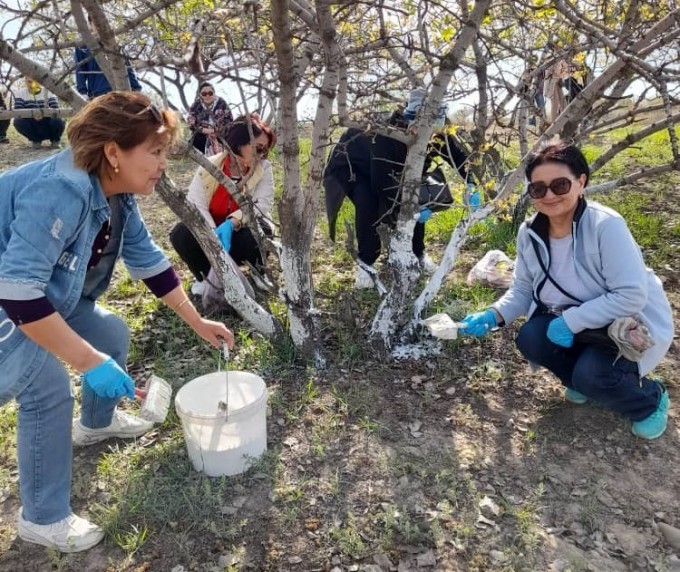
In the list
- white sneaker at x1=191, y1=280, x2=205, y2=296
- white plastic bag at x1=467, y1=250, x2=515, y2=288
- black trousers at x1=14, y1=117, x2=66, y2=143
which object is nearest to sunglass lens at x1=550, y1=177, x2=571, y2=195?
white plastic bag at x1=467, y1=250, x2=515, y2=288

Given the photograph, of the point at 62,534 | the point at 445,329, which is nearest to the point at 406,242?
the point at 445,329

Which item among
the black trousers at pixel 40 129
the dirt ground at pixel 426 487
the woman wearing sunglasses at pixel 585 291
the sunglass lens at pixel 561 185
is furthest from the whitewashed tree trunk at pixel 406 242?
the black trousers at pixel 40 129

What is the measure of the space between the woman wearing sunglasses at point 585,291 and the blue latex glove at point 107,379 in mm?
1642

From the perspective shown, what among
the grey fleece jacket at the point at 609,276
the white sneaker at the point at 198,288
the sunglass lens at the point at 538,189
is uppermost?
the sunglass lens at the point at 538,189

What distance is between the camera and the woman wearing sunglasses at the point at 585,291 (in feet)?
7.07

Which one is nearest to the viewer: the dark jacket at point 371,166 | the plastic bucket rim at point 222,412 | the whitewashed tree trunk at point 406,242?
the plastic bucket rim at point 222,412

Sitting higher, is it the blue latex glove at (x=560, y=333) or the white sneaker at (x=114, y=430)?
the blue latex glove at (x=560, y=333)

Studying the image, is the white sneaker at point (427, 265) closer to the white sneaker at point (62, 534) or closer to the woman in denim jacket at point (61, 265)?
the woman in denim jacket at point (61, 265)

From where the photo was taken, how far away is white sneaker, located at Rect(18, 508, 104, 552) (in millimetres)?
1851

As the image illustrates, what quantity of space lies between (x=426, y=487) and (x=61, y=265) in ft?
4.85

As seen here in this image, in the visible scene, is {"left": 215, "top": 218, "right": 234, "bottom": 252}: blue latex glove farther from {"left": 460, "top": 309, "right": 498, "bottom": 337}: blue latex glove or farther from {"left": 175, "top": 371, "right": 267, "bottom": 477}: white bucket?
{"left": 460, "top": 309, "right": 498, "bottom": 337}: blue latex glove

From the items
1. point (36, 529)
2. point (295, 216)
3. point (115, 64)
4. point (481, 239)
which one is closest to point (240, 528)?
point (36, 529)

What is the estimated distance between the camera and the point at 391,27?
3996 mm

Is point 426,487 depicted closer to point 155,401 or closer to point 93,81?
point 155,401
